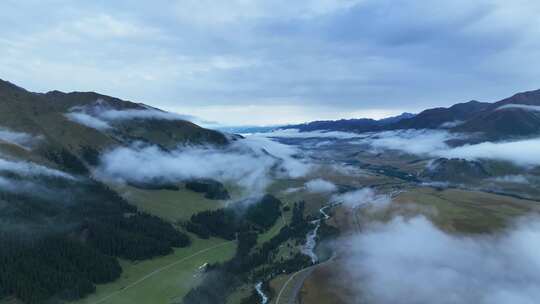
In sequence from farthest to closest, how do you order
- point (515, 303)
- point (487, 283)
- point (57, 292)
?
point (487, 283)
point (57, 292)
point (515, 303)

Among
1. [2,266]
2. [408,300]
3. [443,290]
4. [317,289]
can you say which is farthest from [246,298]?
[2,266]

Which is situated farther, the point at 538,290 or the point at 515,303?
the point at 538,290

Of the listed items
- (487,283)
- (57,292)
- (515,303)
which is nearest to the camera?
(515,303)

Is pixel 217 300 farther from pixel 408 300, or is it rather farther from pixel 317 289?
pixel 408 300

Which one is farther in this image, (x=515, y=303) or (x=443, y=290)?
(x=443, y=290)

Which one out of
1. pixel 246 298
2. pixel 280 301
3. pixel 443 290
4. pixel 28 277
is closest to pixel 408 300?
pixel 443 290

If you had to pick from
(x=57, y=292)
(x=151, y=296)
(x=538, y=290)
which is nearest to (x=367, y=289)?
(x=538, y=290)

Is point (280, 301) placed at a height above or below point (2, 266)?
below

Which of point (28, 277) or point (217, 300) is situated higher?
point (28, 277)

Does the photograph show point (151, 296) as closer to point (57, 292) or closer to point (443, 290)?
point (57, 292)
